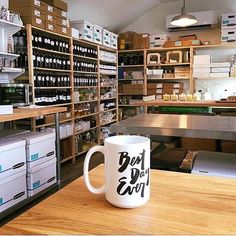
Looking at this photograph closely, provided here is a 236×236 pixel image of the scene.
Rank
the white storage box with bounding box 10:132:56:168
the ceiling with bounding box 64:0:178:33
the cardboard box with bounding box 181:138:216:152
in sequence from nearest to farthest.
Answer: the white storage box with bounding box 10:132:56:168
the cardboard box with bounding box 181:138:216:152
the ceiling with bounding box 64:0:178:33

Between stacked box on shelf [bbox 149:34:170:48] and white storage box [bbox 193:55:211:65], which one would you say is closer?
white storage box [bbox 193:55:211:65]

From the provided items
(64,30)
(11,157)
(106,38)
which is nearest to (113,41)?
(106,38)

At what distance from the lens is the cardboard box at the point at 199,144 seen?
3.06 meters

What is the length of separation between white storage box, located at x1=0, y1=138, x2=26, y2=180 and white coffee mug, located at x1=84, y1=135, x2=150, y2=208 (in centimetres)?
172

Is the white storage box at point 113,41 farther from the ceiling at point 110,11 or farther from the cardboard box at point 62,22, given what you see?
the cardboard box at point 62,22

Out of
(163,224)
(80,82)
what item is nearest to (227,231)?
(163,224)

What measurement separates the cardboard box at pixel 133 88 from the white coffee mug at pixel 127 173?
5231 mm

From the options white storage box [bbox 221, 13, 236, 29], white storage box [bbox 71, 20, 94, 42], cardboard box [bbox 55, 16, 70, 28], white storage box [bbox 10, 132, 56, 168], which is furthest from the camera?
white storage box [bbox 221, 13, 236, 29]

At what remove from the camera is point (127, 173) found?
57cm

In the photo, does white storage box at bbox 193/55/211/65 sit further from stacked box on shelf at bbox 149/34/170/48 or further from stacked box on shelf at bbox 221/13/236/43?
stacked box on shelf at bbox 149/34/170/48

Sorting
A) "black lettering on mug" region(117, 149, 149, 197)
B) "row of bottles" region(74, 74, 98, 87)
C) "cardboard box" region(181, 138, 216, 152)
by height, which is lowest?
"cardboard box" region(181, 138, 216, 152)

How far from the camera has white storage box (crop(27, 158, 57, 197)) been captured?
242cm

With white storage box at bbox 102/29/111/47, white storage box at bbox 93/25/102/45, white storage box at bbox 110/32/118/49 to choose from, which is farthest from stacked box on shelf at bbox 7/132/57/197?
white storage box at bbox 110/32/118/49

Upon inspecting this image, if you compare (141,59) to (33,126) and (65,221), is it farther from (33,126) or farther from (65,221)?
(65,221)
